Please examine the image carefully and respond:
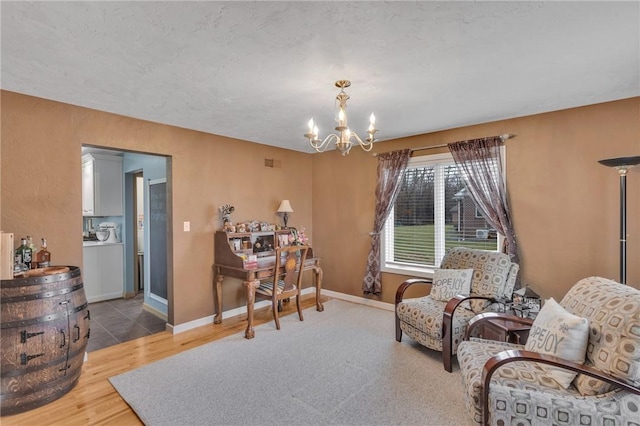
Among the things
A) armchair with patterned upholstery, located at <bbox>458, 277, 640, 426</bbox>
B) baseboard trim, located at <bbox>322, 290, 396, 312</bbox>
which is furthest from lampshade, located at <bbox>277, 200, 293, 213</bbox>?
armchair with patterned upholstery, located at <bbox>458, 277, 640, 426</bbox>

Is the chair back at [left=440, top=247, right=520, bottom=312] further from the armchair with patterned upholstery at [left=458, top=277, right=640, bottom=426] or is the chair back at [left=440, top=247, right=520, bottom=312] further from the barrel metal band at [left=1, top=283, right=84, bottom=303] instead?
the barrel metal band at [left=1, top=283, right=84, bottom=303]

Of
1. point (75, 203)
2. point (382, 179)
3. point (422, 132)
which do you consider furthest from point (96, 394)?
point (422, 132)

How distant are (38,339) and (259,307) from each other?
103 inches

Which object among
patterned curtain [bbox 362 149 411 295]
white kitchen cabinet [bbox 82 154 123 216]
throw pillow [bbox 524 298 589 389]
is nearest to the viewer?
throw pillow [bbox 524 298 589 389]

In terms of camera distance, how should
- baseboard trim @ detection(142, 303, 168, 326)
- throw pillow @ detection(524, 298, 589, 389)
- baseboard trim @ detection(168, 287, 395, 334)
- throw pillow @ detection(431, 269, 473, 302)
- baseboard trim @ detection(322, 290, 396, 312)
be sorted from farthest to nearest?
baseboard trim @ detection(322, 290, 396, 312) < baseboard trim @ detection(142, 303, 168, 326) < baseboard trim @ detection(168, 287, 395, 334) < throw pillow @ detection(431, 269, 473, 302) < throw pillow @ detection(524, 298, 589, 389)

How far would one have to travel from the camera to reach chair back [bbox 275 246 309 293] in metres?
3.73

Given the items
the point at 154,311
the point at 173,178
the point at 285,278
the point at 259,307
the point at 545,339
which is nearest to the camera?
the point at 545,339

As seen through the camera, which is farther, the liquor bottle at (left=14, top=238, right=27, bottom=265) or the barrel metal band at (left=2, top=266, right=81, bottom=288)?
the liquor bottle at (left=14, top=238, right=27, bottom=265)

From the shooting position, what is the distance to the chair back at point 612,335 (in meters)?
1.53

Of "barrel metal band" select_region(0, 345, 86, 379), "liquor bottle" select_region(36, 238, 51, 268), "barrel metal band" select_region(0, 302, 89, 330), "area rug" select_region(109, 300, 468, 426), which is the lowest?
"area rug" select_region(109, 300, 468, 426)

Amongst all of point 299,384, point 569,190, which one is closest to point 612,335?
point 569,190

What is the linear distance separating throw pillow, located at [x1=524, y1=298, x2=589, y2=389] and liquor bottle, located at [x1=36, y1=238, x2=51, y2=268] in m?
3.84

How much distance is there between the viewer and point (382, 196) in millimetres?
4438

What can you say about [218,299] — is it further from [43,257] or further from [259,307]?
[43,257]
